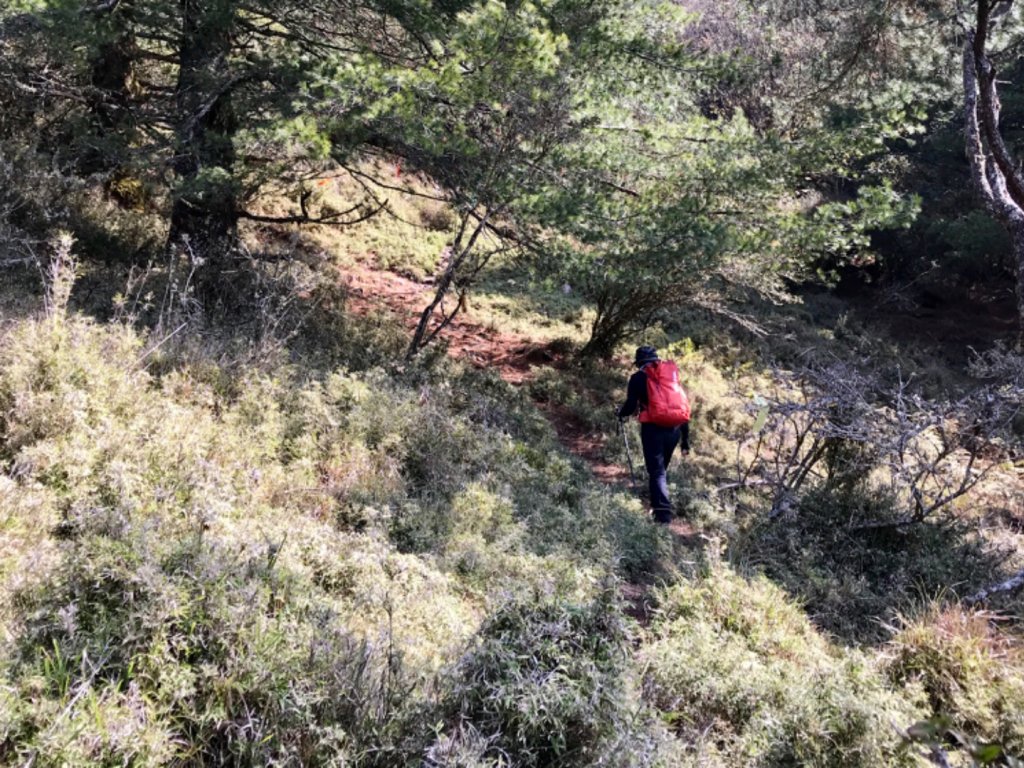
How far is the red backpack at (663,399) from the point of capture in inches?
246

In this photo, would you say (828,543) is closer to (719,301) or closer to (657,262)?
(657,262)

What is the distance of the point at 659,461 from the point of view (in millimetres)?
6305

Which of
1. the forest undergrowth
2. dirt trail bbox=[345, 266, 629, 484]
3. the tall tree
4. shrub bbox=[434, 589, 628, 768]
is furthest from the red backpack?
the tall tree

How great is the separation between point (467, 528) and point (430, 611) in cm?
119

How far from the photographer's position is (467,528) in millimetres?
4527

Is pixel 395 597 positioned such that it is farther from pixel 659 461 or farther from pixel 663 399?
pixel 663 399

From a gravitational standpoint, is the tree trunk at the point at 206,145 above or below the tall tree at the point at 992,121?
below

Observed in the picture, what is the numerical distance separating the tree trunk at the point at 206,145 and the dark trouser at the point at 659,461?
4742mm

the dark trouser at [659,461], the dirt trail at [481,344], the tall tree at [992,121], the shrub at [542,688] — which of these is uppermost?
the tall tree at [992,121]

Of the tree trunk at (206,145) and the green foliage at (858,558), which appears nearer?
the green foliage at (858,558)

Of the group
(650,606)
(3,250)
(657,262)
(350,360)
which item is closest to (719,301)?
(657,262)

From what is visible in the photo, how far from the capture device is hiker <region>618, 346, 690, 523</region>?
624 centimetres

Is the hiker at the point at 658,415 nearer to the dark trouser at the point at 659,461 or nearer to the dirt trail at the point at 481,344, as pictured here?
the dark trouser at the point at 659,461

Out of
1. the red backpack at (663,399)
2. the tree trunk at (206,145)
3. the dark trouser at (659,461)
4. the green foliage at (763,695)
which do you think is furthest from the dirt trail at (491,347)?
the green foliage at (763,695)
